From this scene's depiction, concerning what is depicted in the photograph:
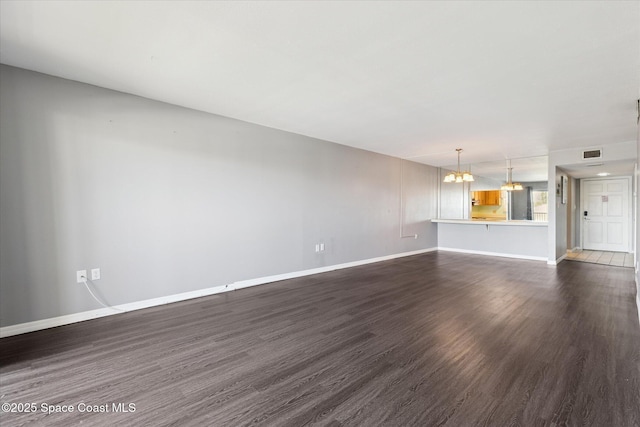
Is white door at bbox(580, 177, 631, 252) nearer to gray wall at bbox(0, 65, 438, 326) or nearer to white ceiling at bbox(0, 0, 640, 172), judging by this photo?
white ceiling at bbox(0, 0, 640, 172)

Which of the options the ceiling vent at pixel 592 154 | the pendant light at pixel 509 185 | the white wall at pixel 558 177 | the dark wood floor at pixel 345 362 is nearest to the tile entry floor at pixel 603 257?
the white wall at pixel 558 177

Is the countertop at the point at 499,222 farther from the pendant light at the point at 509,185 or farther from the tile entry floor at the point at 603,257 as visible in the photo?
the tile entry floor at the point at 603,257

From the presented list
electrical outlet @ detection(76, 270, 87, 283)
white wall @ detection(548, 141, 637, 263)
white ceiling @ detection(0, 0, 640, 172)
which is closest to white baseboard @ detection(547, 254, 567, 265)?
white wall @ detection(548, 141, 637, 263)

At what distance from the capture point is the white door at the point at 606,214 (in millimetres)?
7055

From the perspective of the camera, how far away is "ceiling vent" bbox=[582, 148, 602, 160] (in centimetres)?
530

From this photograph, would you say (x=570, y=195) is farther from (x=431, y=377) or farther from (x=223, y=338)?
(x=223, y=338)

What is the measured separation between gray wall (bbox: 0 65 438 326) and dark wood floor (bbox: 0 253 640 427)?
16.9 inches

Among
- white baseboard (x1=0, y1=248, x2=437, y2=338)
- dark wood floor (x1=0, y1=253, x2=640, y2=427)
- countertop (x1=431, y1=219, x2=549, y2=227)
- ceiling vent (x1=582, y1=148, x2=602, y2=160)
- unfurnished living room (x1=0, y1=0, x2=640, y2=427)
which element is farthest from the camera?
countertop (x1=431, y1=219, x2=549, y2=227)

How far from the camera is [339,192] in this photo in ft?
18.2

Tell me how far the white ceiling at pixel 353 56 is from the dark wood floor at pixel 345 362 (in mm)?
2393

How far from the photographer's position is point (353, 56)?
2.39 meters

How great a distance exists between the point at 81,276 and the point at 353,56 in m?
3.43

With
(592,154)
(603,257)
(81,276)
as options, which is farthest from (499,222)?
(81,276)

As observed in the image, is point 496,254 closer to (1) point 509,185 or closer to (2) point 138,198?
(1) point 509,185
